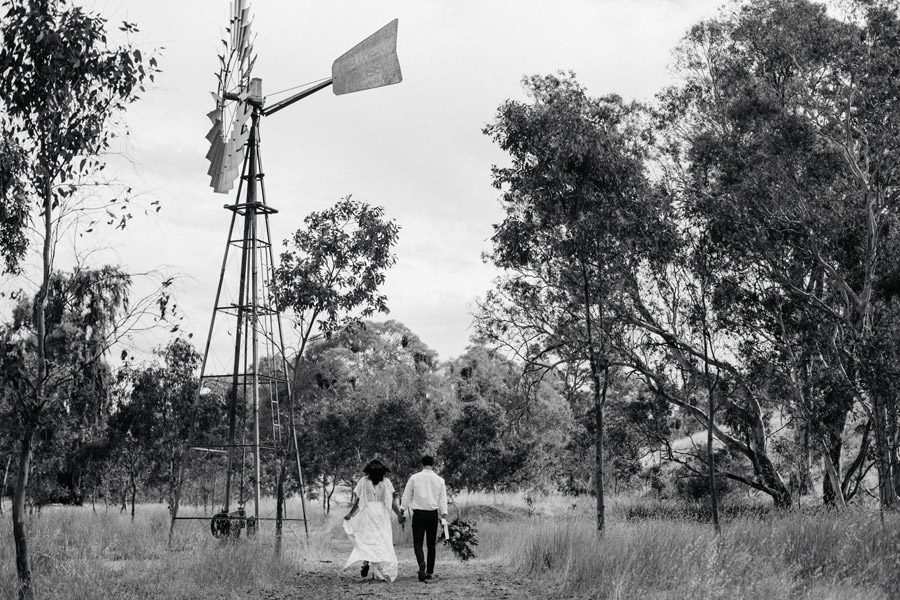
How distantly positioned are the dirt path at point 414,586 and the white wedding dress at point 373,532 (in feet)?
0.81

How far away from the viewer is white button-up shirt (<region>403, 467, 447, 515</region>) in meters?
12.2

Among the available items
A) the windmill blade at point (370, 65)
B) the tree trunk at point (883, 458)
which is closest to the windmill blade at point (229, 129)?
the windmill blade at point (370, 65)

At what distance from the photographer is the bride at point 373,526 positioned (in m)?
12.4

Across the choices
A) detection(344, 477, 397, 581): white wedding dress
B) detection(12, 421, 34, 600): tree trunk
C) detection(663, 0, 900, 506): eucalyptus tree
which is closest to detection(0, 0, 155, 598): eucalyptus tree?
detection(12, 421, 34, 600): tree trunk

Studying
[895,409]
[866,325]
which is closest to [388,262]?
[895,409]

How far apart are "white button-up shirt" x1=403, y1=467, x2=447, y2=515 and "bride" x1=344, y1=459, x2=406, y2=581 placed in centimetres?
35

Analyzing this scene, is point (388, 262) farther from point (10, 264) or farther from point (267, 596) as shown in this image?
point (10, 264)

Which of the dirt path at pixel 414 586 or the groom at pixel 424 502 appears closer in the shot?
the dirt path at pixel 414 586

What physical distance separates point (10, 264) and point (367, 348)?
47.3 metres

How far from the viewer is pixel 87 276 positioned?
8359 mm

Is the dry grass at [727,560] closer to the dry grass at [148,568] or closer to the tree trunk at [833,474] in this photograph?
the dry grass at [148,568]

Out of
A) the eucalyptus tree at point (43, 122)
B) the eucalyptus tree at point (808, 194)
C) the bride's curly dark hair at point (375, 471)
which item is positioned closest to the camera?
the eucalyptus tree at point (43, 122)

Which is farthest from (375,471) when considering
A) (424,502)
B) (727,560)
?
(727,560)

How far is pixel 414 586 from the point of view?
464 inches
